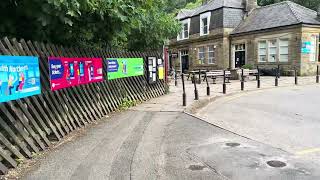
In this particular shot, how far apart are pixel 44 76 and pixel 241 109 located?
716 centimetres

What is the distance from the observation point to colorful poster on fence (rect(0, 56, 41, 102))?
19.8 ft

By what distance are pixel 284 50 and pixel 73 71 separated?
79.5ft

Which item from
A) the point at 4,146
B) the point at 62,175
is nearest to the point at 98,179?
the point at 62,175

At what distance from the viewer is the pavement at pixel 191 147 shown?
18.7 ft

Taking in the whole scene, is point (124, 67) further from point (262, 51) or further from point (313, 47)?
point (262, 51)

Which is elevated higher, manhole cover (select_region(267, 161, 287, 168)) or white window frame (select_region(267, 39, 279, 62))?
white window frame (select_region(267, 39, 279, 62))

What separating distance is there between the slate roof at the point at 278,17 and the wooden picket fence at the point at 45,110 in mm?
21690

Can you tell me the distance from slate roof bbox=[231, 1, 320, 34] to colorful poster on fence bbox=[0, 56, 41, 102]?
81.4 feet

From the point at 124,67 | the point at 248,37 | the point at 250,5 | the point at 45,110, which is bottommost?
the point at 45,110

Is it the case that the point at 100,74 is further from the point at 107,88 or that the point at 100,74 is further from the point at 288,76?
the point at 288,76

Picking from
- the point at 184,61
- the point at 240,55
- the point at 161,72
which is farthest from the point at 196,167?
the point at 184,61

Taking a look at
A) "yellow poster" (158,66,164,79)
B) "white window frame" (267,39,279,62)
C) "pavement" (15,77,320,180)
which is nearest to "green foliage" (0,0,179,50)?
"pavement" (15,77,320,180)

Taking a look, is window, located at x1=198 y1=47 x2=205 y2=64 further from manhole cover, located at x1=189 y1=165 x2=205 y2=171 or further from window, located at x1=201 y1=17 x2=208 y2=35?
manhole cover, located at x1=189 y1=165 x2=205 y2=171

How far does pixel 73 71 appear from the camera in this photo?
29.5 feet
